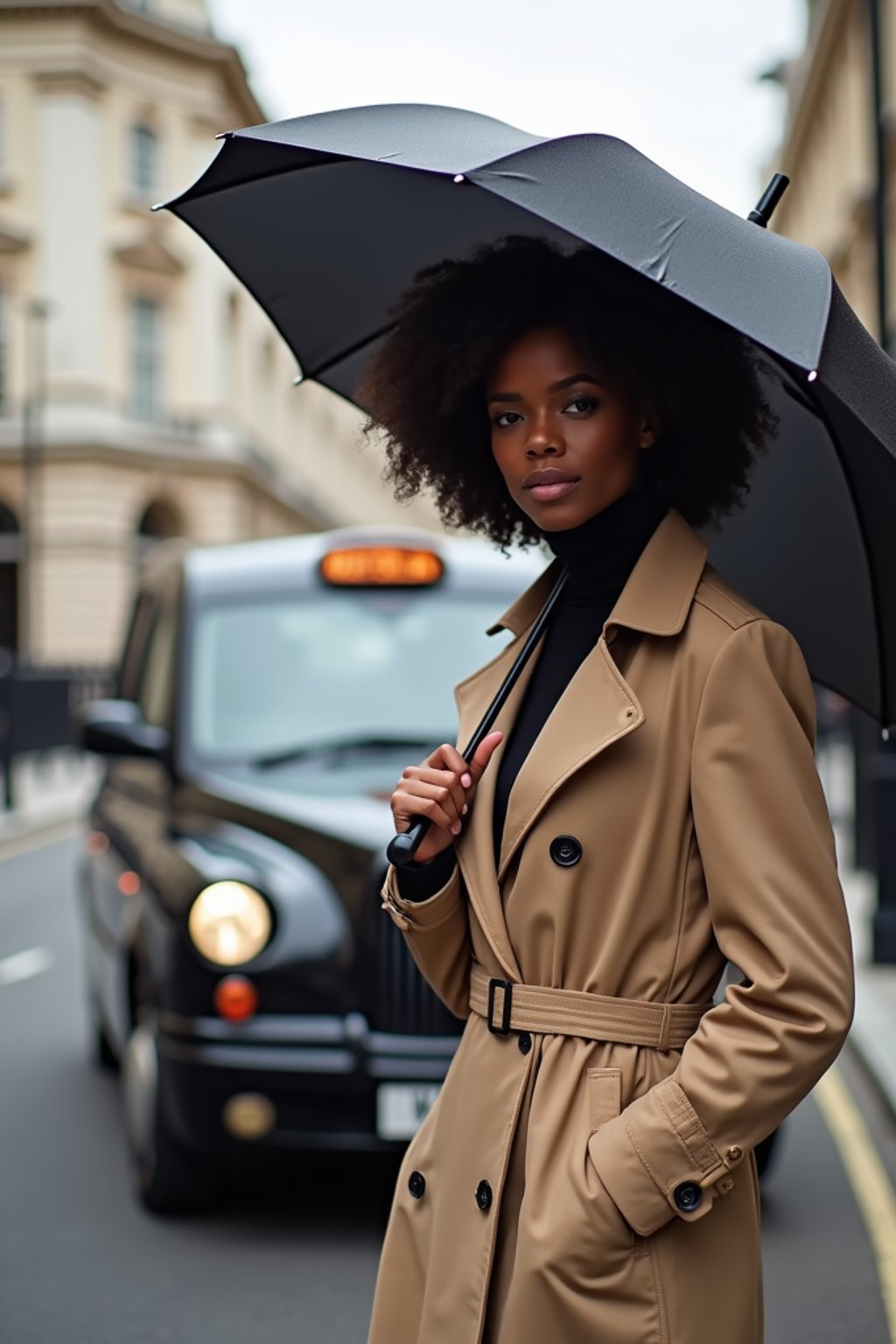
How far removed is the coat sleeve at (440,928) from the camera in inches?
89.7

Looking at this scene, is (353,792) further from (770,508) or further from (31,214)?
(31,214)

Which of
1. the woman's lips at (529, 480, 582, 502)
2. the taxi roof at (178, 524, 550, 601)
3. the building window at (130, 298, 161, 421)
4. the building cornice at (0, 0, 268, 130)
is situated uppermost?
the building cornice at (0, 0, 268, 130)

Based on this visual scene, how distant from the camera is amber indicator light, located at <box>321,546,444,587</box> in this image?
235 inches

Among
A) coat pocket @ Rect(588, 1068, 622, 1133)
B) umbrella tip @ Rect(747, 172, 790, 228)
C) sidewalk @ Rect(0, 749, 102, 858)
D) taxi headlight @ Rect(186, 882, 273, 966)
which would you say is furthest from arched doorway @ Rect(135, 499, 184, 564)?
coat pocket @ Rect(588, 1068, 622, 1133)

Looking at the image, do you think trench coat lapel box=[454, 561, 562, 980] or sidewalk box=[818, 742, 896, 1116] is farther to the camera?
sidewalk box=[818, 742, 896, 1116]

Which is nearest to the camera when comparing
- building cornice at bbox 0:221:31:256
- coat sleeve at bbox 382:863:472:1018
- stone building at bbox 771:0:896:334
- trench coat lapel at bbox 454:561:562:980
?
trench coat lapel at bbox 454:561:562:980

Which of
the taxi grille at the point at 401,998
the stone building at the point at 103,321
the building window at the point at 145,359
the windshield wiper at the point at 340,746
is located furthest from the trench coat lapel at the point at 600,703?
the building window at the point at 145,359

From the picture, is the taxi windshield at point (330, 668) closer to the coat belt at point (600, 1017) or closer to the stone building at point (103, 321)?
the coat belt at point (600, 1017)

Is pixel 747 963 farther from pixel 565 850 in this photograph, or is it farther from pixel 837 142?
pixel 837 142

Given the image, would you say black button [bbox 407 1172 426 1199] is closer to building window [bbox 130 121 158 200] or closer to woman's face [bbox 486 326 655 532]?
woman's face [bbox 486 326 655 532]

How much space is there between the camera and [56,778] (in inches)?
949

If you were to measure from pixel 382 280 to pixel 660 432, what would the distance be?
0.82m

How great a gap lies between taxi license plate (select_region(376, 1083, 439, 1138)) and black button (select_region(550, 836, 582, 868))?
264 cm

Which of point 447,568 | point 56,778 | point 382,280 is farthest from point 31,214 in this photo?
point 382,280
